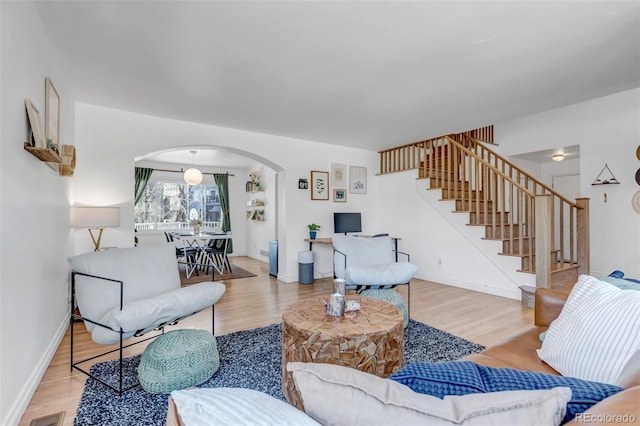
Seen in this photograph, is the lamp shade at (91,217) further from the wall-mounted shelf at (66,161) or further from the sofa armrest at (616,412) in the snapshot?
the sofa armrest at (616,412)

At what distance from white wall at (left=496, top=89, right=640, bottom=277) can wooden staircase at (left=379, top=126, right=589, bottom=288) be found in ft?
0.60

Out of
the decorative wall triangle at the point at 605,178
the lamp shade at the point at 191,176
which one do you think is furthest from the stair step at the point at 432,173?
the lamp shade at the point at 191,176

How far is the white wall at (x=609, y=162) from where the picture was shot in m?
3.87

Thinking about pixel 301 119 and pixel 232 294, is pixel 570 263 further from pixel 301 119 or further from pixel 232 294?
pixel 232 294

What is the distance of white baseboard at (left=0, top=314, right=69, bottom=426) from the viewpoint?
165 cm

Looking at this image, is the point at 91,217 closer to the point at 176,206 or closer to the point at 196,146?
the point at 196,146

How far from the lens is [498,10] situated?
211cm

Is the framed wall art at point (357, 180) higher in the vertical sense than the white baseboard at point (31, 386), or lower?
higher

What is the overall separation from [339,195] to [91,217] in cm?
375

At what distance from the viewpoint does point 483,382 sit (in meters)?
0.85

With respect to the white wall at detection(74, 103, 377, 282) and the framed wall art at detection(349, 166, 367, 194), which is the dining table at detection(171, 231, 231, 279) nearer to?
the white wall at detection(74, 103, 377, 282)

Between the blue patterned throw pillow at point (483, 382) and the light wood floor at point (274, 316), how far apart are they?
192 cm

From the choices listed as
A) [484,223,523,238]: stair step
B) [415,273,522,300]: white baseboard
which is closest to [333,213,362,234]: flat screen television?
[415,273,522,300]: white baseboard

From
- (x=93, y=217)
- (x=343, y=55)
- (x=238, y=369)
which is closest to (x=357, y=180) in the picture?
(x=343, y=55)
